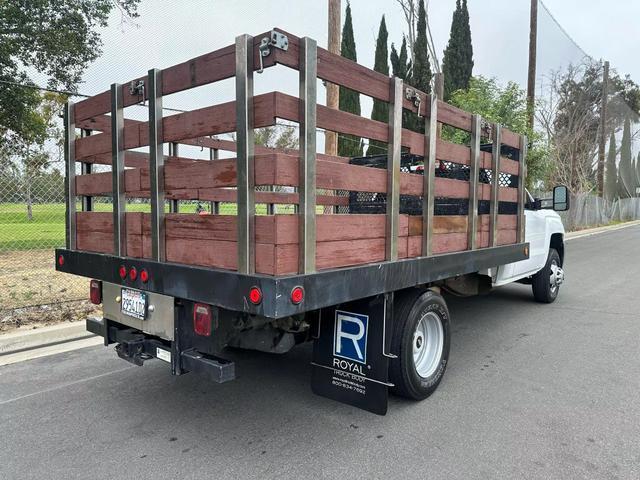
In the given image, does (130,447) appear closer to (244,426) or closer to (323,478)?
(244,426)

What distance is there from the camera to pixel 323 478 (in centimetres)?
251

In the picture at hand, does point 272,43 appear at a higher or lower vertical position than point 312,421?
higher

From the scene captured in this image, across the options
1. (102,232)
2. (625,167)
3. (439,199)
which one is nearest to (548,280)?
(439,199)

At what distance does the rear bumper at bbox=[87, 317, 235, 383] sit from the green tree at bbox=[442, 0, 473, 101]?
775 inches

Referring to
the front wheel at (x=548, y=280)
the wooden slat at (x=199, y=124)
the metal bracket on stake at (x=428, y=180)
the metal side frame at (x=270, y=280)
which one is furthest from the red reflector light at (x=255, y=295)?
the front wheel at (x=548, y=280)

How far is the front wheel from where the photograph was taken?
6.57m

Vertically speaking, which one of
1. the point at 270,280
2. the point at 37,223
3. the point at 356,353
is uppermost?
the point at 37,223

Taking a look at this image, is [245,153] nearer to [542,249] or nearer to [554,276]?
[542,249]

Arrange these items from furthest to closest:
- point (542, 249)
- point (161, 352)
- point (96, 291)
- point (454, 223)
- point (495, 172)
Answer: point (542, 249) < point (495, 172) < point (454, 223) < point (96, 291) < point (161, 352)

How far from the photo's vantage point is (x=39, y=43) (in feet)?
29.9

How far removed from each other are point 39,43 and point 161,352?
880cm

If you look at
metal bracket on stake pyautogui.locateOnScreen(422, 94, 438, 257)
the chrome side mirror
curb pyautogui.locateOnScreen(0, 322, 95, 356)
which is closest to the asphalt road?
curb pyautogui.locateOnScreen(0, 322, 95, 356)

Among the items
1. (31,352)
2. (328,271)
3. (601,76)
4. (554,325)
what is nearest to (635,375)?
(554,325)

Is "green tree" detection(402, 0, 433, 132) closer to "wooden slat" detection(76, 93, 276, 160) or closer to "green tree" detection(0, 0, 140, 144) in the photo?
"green tree" detection(0, 0, 140, 144)
